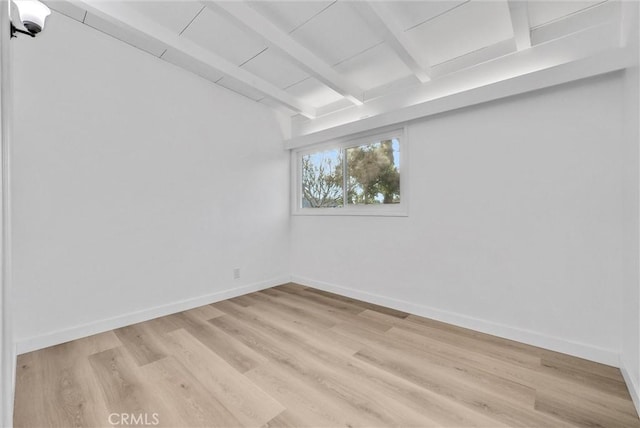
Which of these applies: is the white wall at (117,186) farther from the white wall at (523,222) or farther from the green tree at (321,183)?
the white wall at (523,222)

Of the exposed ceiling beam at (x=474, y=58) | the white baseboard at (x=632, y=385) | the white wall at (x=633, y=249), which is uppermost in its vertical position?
the exposed ceiling beam at (x=474, y=58)

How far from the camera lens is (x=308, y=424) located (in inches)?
51.3

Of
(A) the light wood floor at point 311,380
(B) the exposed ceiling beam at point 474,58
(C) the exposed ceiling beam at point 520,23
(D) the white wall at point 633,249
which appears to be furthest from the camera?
(B) the exposed ceiling beam at point 474,58

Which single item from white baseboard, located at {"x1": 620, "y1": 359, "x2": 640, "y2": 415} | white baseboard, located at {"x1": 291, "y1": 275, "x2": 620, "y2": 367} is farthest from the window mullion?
white baseboard, located at {"x1": 620, "y1": 359, "x2": 640, "y2": 415}

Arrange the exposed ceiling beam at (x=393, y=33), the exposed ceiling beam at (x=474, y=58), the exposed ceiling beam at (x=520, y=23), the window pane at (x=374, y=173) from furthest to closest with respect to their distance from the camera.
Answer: the window pane at (x=374, y=173), the exposed ceiling beam at (x=474, y=58), the exposed ceiling beam at (x=393, y=33), the exposed ceiling beam at (x=520, y=23)

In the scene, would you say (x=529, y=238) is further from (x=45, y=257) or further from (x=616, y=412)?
(x=45, y=257)

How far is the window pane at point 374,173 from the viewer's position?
300cm

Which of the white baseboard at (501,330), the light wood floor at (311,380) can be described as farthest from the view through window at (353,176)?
the light wood floor at (311,380)

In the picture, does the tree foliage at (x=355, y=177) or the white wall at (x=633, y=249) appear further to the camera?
the tree foliage at (x=355, y=177)

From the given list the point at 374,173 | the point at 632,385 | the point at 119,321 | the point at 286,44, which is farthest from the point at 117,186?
the point at 632,385

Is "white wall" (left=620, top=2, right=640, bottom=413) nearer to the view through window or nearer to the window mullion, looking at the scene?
the view through window

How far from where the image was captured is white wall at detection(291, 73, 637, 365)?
5.97ft

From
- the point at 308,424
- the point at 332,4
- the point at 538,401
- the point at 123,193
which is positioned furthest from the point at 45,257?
the point at 538,401

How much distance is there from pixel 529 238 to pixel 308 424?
79.9 inches
